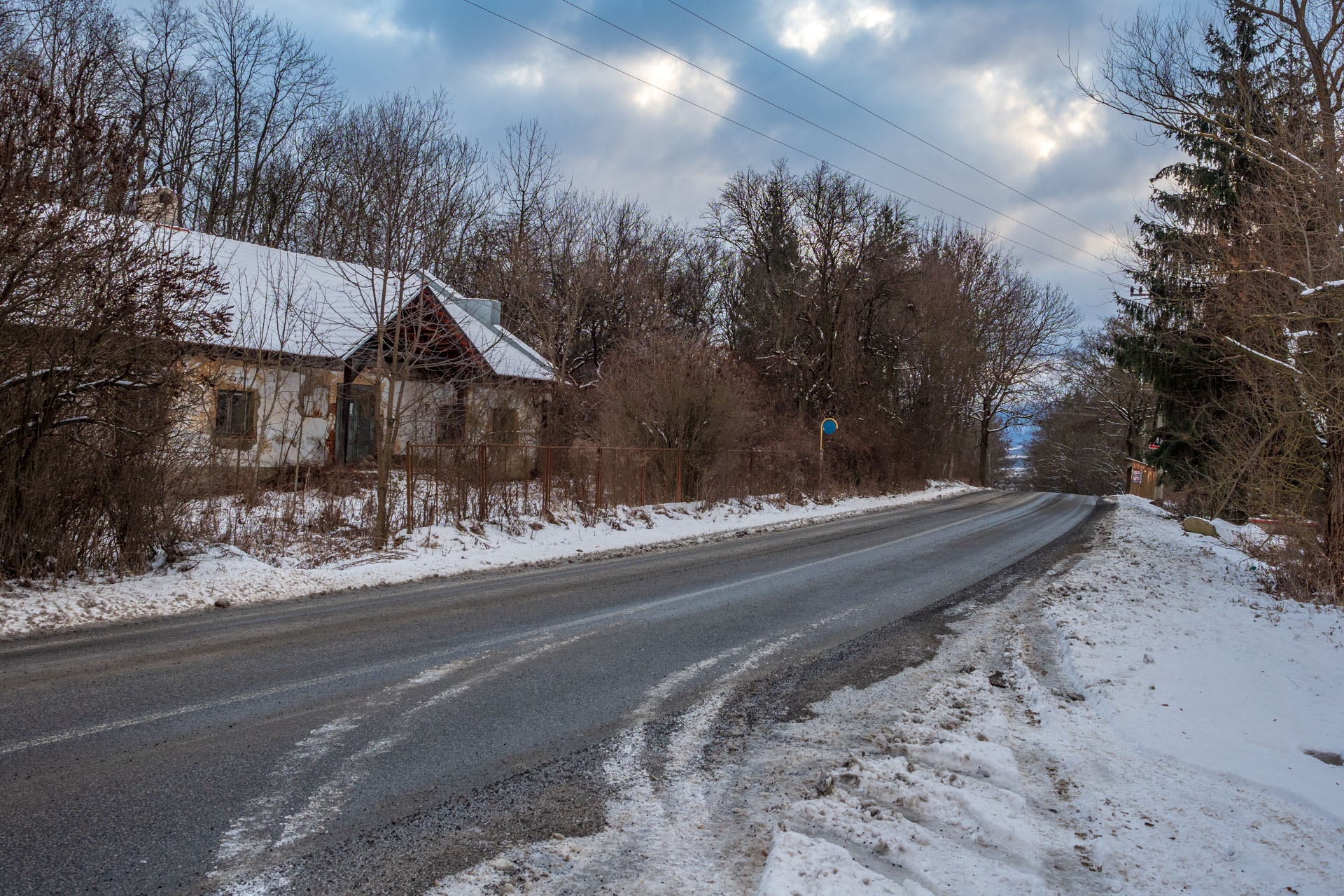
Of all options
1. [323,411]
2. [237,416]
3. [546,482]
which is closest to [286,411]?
[237,416]

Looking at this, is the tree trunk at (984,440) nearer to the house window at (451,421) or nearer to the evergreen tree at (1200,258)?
the evergreen tree at (1200,258)

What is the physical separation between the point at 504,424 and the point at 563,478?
14.0ft

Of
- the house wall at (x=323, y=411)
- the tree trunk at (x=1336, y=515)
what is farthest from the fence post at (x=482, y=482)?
the tree trunk at (x=1336, y=515)

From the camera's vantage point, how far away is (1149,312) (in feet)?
76.4

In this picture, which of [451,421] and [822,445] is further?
[822,445]

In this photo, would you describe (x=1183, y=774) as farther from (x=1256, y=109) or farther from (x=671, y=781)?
(x=1256, y=109)

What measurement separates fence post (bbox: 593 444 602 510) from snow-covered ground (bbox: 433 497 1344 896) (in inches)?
433

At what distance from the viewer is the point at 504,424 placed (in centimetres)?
2075

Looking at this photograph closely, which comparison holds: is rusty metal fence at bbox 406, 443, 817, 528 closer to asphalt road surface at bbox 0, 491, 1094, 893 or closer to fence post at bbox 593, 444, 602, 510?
fence post at bbox 593, 444, 602, 510

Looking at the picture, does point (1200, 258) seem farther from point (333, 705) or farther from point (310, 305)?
point (310, 305)

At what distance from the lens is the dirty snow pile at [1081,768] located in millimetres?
3400

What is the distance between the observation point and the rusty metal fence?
14.3 m

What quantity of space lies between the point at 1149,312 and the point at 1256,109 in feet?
42.3

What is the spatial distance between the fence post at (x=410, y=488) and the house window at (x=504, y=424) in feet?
18.4
